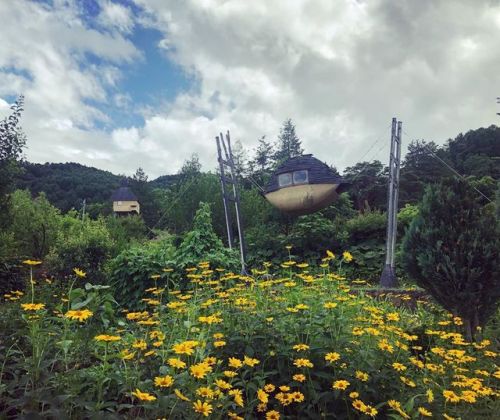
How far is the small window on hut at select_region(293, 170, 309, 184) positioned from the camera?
948 cm

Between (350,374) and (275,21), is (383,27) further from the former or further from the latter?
(350,374)

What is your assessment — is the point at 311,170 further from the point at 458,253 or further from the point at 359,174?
the point at 458,253

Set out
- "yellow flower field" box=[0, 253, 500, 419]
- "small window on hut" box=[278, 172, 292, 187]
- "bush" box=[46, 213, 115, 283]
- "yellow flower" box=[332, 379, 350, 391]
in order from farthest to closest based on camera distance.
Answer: "small window on hut" box=[278, 172, 292, 187], "bush" box=[46, 213, 115, 283], "yellow flower" box=[332, 379, 350, 391], "yellow flower field" box=[0, 253, 500, 419]

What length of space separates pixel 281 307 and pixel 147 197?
43832 mm

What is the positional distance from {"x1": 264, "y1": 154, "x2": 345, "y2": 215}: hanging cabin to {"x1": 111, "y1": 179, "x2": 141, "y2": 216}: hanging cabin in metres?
36.4

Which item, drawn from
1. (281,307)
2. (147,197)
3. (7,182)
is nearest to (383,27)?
(281,307)

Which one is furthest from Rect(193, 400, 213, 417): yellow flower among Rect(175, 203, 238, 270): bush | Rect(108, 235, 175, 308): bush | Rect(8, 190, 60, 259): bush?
Rect(8, 190, 60, 259): bush

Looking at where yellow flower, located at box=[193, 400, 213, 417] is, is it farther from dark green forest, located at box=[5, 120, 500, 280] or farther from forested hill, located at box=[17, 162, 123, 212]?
forested hill, located at box=[17, 162, 123, 212]

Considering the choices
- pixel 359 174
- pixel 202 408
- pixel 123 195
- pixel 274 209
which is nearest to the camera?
pixel 202 408

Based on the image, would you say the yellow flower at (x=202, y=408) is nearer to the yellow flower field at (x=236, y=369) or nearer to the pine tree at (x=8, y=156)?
the yellow flower field at (x=236, y=369)

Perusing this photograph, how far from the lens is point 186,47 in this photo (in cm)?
700

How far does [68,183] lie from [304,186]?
112 feet

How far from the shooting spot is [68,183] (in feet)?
125

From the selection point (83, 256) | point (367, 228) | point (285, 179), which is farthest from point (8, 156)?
point (367, 228)
